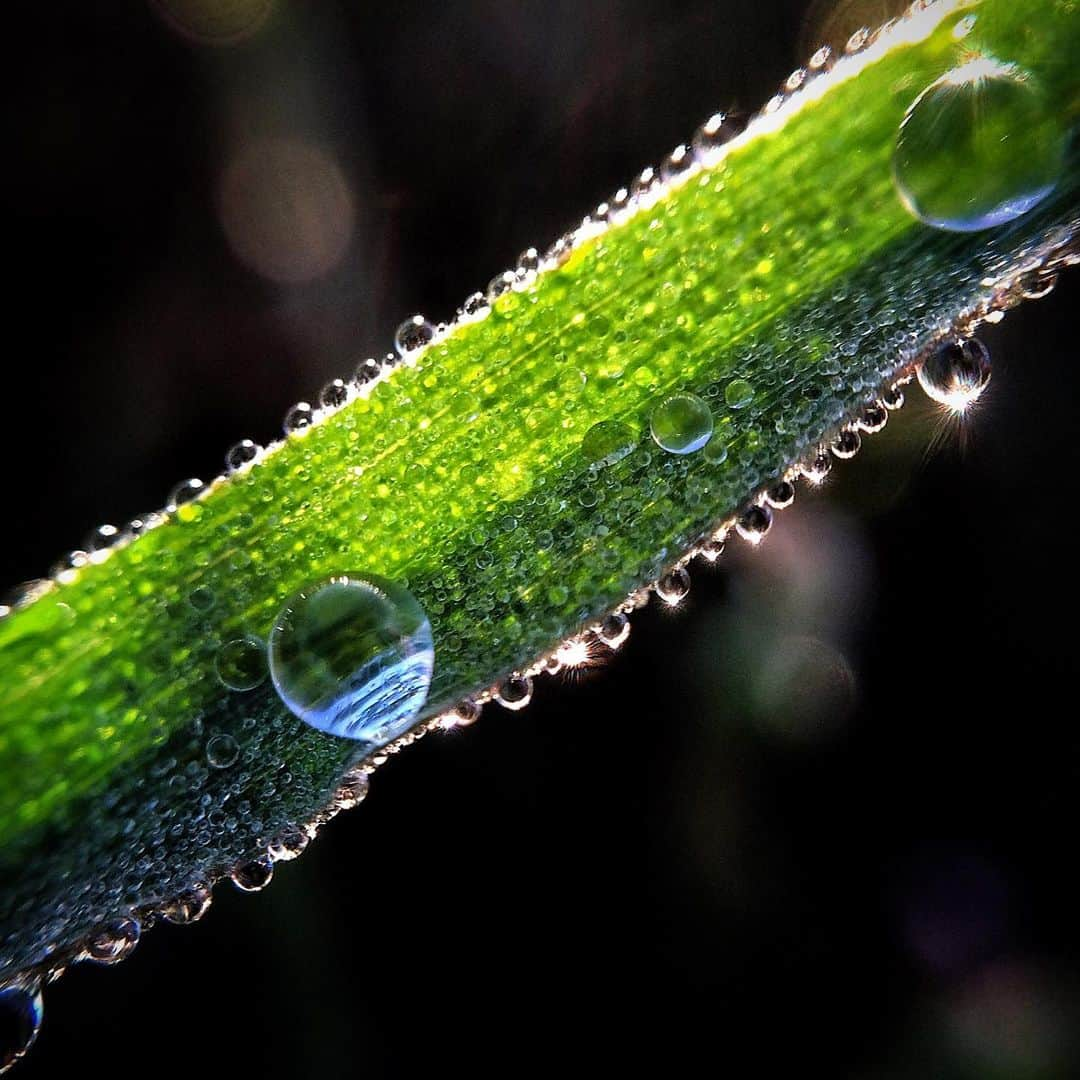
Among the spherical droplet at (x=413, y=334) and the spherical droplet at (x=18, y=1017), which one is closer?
the spherical droplet at (x=18, y=1017)

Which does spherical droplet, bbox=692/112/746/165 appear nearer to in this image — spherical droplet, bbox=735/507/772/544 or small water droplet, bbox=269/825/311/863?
spherical droplet, bbox=735/507/772/544

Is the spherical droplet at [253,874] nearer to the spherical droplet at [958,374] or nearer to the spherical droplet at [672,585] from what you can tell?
the spherical droplet at [672,585]

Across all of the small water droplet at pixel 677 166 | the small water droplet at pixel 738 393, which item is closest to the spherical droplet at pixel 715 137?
the small water droplet at pixel 677 166

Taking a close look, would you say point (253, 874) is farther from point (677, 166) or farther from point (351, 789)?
point (677, 166)

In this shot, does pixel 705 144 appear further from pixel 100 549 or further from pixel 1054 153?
pixel 100 549

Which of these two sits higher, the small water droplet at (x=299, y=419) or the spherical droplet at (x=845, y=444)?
the small water droplet at (x=299, y=419)

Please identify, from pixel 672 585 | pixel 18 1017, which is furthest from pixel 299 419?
pixel 18 1017

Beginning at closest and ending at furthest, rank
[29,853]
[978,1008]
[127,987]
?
[29,853] < [127,987] < [978,1008]

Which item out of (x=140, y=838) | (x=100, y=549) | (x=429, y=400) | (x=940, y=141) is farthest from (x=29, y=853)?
(x=940, y=141)
